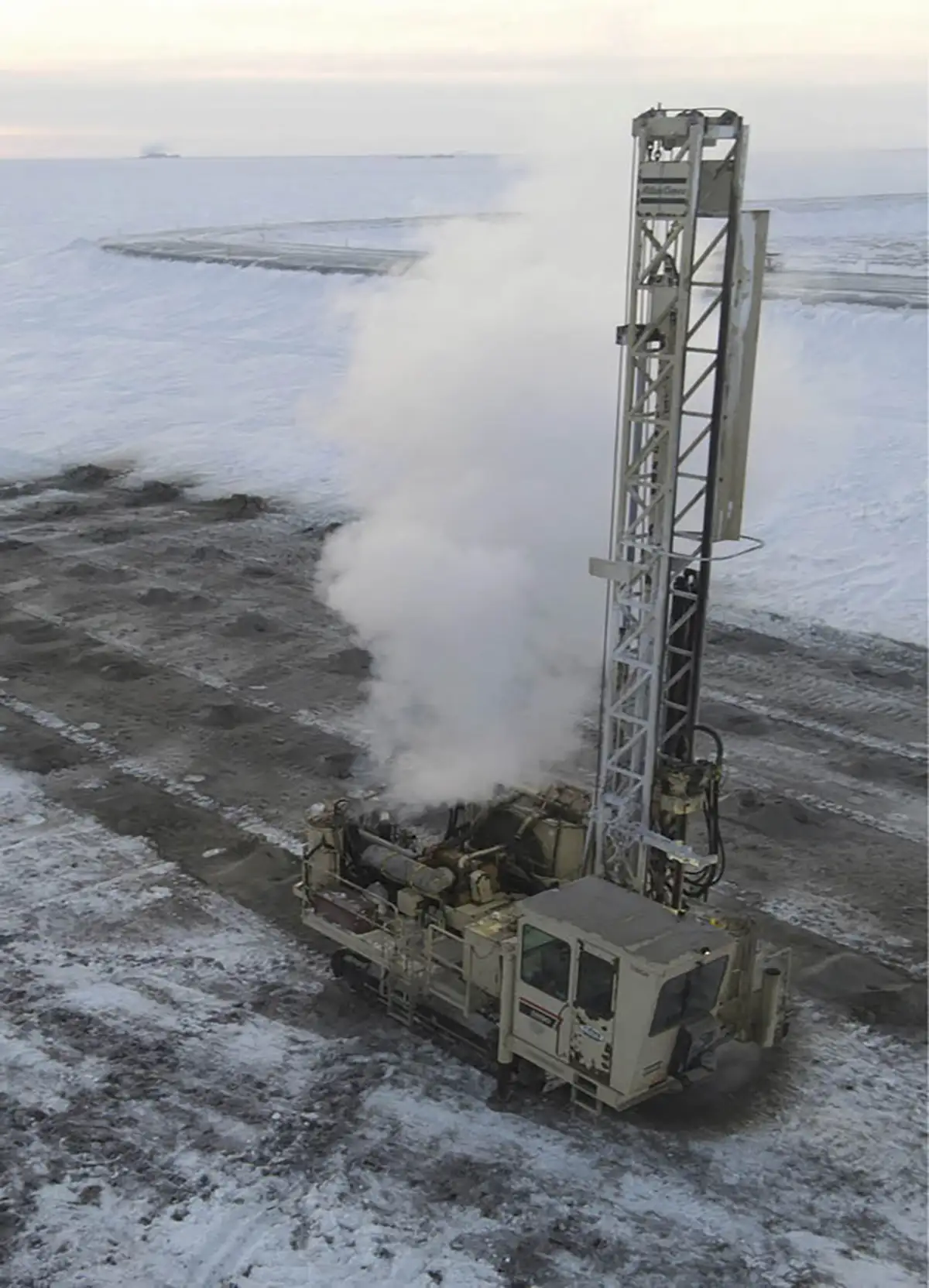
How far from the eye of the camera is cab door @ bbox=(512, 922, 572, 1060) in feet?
31.4

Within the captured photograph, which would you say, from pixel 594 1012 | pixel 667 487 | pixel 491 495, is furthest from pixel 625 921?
pixel 491 495

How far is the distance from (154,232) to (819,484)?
4871 centimetres

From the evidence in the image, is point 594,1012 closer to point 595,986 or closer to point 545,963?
point 595,986

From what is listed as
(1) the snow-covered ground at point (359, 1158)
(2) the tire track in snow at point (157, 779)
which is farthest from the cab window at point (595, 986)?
(2) the tire track in snow at point (157, 779)

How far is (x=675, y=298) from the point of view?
955 centimetres

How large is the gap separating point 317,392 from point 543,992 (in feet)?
90.0

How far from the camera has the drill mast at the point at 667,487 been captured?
371 inches

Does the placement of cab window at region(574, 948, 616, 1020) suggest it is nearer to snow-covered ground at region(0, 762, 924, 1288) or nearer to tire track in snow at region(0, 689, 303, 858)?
snow-covered ground at region(0, 762, 924, 1288)

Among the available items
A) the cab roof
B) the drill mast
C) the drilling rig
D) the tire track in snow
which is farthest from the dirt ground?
the drill mast

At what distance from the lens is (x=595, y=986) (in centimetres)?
937

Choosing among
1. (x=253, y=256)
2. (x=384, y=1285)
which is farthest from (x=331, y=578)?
(x=253, y=256)

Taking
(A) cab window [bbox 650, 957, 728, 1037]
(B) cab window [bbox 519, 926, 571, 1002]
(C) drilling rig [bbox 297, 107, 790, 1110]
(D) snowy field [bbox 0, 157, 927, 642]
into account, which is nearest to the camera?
(A) cab window [bbox 650, 957, 728, 1037]

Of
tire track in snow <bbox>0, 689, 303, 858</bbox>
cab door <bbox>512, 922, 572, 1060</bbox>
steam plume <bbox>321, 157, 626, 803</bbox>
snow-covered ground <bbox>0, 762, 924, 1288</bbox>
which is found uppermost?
steam plume <bbox>321, 157, 626, 803</bbox>

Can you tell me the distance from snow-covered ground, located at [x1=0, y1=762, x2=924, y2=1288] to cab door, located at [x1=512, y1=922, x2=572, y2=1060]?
713 millimetres
